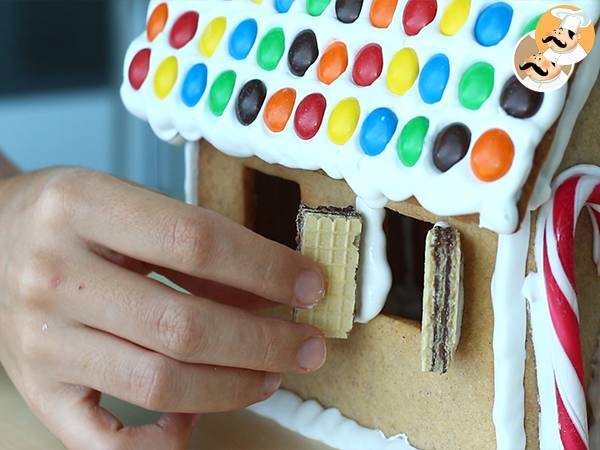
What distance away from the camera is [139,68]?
98 cm

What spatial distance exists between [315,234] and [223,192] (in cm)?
20

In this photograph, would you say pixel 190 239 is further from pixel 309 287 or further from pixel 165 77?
pixel 165 77

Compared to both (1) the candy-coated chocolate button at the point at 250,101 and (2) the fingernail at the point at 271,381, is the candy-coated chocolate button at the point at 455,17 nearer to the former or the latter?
(1) the candy-coated chocolate button at the point at 250,101

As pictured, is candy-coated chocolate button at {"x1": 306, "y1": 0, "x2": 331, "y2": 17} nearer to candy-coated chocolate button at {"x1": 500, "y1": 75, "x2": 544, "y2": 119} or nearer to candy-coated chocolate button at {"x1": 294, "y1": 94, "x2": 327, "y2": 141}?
candy-coated chocolate button at {"x1": 294, "y1": 94, "x2": 327, "y2": 141}

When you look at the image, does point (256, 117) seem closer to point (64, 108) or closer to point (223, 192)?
point (223, 192)

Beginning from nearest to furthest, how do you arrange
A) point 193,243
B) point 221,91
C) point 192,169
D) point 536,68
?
point 536,68 → point 193,243 → point 221,91 → point 192,169

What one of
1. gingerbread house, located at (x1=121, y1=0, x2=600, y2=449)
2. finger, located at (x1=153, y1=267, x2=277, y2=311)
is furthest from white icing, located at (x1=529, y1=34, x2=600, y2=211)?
finger, located at (x1=153, y1=267, x2=277, y2=311)

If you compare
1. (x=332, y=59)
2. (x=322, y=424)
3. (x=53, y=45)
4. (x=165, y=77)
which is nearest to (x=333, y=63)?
(x=332, y=59)

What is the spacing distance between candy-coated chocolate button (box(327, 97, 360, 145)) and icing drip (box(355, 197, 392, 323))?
6cm

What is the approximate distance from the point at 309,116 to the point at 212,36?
6.6 inches

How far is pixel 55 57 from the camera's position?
12.1 ft

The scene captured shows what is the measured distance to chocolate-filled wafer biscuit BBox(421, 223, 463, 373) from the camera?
2.49 feet

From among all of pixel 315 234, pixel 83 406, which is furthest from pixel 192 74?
pixel 83 406

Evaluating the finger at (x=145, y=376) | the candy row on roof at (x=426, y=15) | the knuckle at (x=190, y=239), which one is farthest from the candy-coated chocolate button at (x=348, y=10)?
the finger at (x=145, y=376)
